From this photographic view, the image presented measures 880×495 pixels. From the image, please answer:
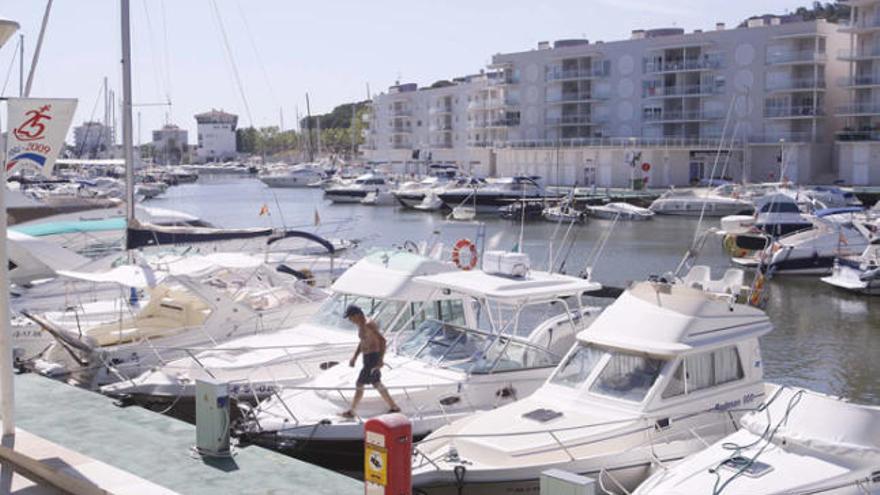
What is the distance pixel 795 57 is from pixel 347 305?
235 feet

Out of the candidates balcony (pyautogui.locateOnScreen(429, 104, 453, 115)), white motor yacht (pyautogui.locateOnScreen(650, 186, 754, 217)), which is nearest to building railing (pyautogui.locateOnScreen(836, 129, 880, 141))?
white motor yacht (pyautogui.locateOnScreen(650, 186, 754, 217))

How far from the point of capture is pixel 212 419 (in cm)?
1148

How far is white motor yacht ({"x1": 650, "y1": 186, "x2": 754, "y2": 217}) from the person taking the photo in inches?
2692

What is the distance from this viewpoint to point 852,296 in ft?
120

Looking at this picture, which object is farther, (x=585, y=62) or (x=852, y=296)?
(x=585, y=62)

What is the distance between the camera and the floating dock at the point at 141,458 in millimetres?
10453

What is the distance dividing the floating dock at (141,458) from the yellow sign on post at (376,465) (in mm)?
852

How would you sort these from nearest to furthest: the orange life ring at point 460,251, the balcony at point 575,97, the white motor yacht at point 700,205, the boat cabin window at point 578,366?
the boat cabin window at point 578,366 → the orange life ring at point 460,251 → the white motor yacht at point 700,205 → the balcony at point 575,97

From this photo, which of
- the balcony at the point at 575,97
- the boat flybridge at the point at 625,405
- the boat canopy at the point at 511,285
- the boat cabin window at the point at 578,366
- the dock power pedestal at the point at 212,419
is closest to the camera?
the dock power pedestal at the point at 212,419

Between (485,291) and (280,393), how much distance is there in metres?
3.46

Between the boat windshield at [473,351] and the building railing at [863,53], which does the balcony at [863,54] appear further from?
the boat windshield at [473,351]

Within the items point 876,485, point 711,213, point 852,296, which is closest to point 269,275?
point 876,485

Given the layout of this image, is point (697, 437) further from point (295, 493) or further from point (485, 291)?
point (295, 493)

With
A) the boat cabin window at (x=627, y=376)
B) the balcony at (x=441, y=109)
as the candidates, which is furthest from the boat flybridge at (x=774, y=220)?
the balcony at (x=441, y=109)
